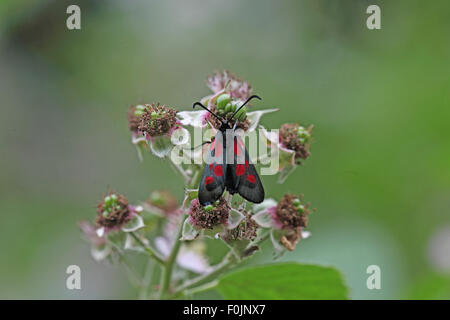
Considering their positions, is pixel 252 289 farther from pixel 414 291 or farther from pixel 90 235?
pixel 414 291

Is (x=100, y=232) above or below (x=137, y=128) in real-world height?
below

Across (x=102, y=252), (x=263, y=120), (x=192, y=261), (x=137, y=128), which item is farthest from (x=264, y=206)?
(x=263, y=120)

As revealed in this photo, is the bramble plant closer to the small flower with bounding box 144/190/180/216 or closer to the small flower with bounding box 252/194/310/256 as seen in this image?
the small flower with bounding box 252/194/310/256

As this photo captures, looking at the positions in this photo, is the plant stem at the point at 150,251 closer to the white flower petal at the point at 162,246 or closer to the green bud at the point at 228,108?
the white flower petal at the point at 162,246

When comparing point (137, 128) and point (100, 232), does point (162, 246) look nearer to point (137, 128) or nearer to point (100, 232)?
point (100, 232)

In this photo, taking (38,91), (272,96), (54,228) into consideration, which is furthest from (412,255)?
(38,91)
